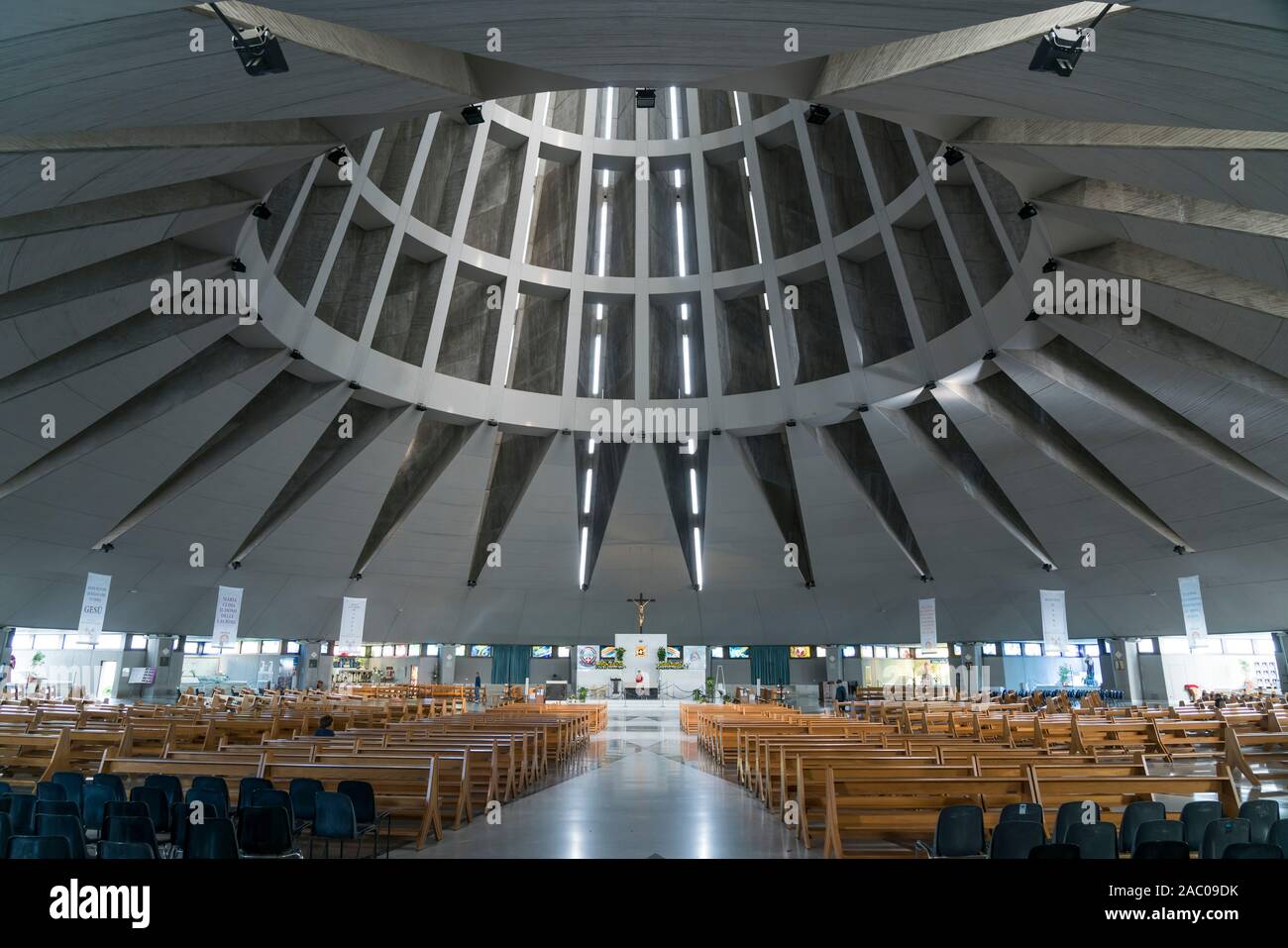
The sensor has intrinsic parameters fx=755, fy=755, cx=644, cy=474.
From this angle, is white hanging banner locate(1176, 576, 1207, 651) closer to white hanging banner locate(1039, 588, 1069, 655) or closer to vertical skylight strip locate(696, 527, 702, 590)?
white hanging banner locate(1039, 588, 1069, 655)

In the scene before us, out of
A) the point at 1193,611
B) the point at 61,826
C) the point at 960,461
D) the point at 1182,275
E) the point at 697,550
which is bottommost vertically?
the point at 61,826

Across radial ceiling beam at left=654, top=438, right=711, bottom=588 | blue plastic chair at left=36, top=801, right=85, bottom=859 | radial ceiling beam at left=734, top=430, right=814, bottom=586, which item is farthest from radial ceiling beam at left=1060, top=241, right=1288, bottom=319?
blue plastic chair at left=36, top=801, right=85, bottom=859

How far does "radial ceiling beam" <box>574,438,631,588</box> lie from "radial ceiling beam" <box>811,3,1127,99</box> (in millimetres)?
16795

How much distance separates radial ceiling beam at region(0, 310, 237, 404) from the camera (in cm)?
1257

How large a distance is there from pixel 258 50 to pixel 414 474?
1936cm

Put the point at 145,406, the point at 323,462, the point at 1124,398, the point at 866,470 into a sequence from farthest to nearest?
1. the point at 866,470
2. the point at 323,462
3. the point at 145,406
4. the point at 1124,398

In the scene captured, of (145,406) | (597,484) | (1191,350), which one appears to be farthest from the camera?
(597,484)

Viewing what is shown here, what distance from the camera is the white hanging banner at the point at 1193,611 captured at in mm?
18562

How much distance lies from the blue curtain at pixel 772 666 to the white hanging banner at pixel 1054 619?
Result: 42.4 ft

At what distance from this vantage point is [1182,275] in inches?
436

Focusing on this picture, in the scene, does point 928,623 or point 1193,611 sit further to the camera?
point 928,623

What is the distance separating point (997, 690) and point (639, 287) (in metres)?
19.7

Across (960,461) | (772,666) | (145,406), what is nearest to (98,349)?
(145,406)

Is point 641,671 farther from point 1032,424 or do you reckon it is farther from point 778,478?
point 1032,424
